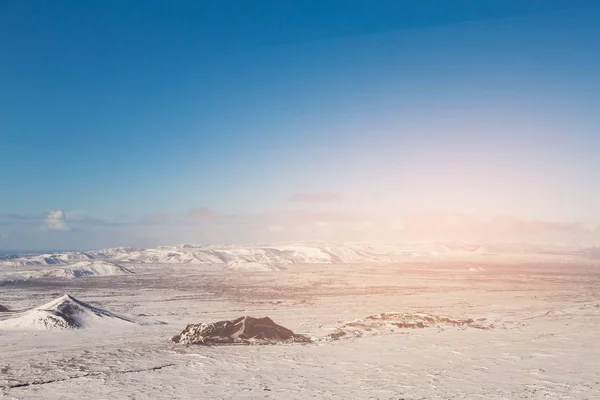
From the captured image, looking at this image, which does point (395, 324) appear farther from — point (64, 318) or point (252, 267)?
point (252, 267)

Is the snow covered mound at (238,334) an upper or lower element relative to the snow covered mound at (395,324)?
upper

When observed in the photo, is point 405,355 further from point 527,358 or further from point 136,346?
point 136,346

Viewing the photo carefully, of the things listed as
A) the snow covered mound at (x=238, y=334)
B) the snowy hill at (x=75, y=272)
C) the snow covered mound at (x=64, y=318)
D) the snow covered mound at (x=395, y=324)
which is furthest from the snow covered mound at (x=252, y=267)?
the snow covered mound at (x=238, y=334)

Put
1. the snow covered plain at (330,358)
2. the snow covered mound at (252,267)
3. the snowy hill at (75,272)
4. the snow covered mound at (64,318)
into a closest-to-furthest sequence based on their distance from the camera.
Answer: the snow covered plain at (330,358) < the snow covered mound at (64,318) < the snowy hill at (75,272) < the snow covered mound at (252,267)

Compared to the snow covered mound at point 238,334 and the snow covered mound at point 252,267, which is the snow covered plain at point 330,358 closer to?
the snow covered mound at point 238,334

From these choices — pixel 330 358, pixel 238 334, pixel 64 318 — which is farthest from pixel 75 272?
pixel 330 358

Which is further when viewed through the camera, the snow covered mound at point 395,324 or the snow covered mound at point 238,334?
the snow covered mound at point 395,324

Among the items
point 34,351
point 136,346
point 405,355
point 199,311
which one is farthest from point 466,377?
point 199,311
